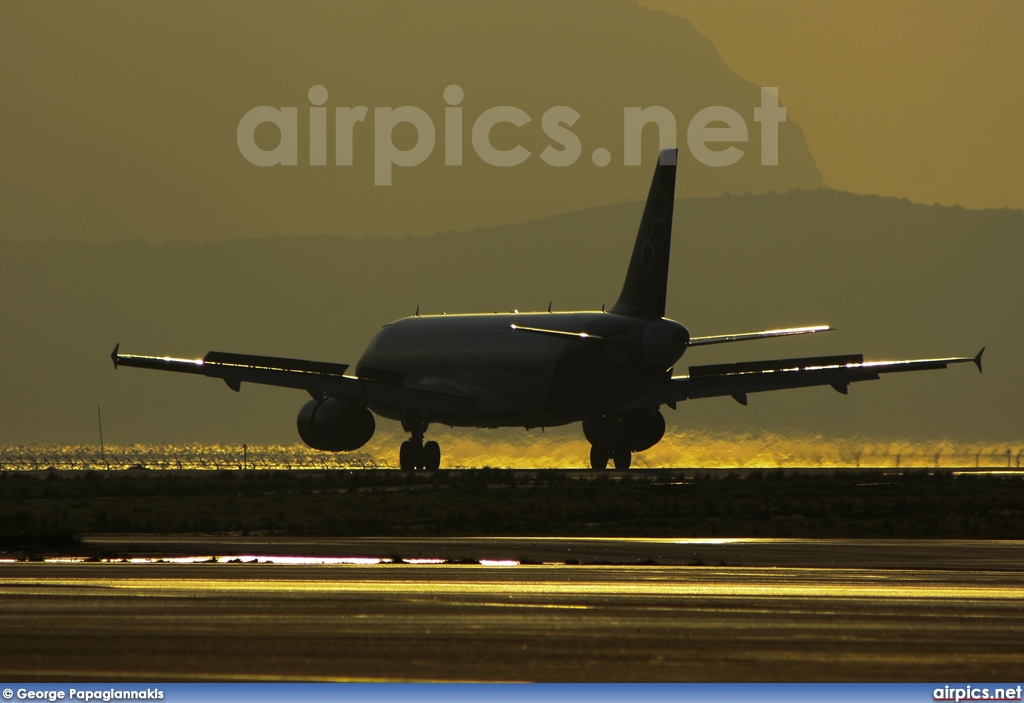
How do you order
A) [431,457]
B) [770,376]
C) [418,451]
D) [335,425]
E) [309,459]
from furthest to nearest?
[309,459] → [431,457] → [418,451] → [335,425] → [770,376]

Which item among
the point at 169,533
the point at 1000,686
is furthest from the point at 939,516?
the point at 1000,686

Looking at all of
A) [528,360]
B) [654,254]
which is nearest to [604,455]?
[528,360]

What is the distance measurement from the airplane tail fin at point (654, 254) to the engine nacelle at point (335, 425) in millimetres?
11447

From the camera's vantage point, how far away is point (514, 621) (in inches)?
781

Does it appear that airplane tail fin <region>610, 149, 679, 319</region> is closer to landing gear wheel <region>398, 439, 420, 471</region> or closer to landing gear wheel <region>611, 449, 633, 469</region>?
landing gear wheel <region>611, 449, 633, 469</region>

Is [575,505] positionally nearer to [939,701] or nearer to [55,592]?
[55,592]

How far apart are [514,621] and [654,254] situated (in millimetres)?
52934

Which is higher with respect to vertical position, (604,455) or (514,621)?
(604,455)

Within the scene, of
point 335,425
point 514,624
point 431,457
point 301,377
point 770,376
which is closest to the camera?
point 514,624

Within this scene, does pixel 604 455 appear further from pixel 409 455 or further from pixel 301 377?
pixel 301 377

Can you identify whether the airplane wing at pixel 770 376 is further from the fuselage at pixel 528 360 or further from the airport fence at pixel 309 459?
the airport fence at pixel 309 459

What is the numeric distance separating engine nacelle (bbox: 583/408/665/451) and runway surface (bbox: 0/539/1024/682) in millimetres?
48214

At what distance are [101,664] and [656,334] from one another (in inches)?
2148

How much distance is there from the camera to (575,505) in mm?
49781
